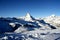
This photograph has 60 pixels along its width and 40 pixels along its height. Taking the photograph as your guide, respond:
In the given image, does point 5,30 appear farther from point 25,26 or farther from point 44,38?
point 44,38

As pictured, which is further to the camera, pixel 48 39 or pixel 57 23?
pixel 57 23

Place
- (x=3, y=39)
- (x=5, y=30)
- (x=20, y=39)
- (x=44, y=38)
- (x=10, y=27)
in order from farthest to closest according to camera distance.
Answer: (x=10, y=27)
(x=5, y=30)
(x=44, y=38)
(x=20, y=39)
(x=3, y=39)

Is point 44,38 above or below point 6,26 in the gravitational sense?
below

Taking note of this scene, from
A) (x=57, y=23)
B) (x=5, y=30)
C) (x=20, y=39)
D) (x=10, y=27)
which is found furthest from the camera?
(x=57, y=23)

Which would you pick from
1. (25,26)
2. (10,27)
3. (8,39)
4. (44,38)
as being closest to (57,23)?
(25,26)

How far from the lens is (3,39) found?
628 inches

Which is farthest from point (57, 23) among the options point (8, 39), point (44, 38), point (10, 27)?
point (8, 39)

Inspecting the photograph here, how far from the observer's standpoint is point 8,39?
1630cm

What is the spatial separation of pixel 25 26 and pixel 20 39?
41.7 ft

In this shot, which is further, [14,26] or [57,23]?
[57,23]

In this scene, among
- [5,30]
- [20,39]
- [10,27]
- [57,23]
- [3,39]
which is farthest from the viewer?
[57,23]

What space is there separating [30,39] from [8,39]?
11.1ft

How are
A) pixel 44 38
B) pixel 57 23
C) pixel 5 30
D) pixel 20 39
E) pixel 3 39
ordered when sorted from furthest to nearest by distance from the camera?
pixel 57 23 → pixel 5 30 → pixel 44 38 → pixel 20 39 → pixel 3 39

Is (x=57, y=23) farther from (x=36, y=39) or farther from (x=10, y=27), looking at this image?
(x=36, y=39)
